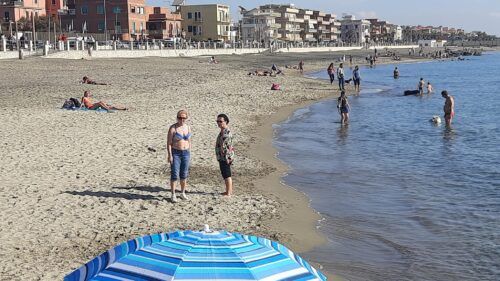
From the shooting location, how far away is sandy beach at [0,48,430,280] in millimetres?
8344

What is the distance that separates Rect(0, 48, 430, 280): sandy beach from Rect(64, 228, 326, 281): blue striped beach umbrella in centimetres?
316

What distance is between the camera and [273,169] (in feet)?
46.7

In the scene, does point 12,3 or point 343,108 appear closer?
point 343,108

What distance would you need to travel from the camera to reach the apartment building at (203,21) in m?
103

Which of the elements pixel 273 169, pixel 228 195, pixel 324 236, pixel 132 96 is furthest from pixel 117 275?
pixel 132 96

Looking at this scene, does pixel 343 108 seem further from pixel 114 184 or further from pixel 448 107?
pixel 114 184

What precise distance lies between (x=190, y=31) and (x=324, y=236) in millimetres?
98743

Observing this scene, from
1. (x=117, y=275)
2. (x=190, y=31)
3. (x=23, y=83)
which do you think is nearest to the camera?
(x=117, y=275)

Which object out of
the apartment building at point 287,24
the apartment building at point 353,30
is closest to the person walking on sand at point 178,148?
the apartment building at point 287,24

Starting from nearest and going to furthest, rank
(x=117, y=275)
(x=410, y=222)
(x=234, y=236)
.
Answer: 1. (x=117, y=275)
2. (x=234, y=236)
3. (x=410, y=222)

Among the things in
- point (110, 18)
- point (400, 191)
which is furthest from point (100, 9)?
point (400, 191)

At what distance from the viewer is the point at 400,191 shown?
12828 millimetres

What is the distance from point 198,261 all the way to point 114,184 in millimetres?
7652

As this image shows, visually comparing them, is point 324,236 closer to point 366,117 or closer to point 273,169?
point 273,169
